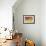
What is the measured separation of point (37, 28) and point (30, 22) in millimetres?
479

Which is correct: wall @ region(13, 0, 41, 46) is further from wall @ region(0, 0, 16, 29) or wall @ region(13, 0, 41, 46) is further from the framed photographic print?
wall @ region(0, 0, 16, 29)

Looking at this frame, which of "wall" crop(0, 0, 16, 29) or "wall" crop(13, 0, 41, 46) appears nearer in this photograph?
"wall" crop(0, 0, 16, 29)

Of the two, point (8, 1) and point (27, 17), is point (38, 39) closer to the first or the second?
point (27, 17)

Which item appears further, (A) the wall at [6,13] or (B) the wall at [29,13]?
(B) the wall at [29,13]

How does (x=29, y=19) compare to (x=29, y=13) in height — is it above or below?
below

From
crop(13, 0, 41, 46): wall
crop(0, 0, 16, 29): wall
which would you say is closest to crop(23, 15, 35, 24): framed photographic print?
crop(13, 0, 41, 46): wall

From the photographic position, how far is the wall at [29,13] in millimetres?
6125

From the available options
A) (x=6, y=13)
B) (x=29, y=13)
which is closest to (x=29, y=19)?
(x=29, y=13)

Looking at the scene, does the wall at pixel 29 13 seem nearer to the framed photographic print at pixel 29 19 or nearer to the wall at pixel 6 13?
the framed photographic print at pixel 29 19

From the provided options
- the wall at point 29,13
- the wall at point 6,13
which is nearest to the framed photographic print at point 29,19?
the wall at point 29,13

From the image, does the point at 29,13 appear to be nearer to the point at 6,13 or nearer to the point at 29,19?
the point at 29,19

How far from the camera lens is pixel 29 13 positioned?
6121 millimetres

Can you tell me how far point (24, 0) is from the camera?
6.15 metres

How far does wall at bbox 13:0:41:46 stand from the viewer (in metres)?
6.12
